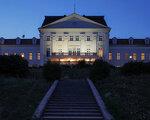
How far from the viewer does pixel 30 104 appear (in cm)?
2623

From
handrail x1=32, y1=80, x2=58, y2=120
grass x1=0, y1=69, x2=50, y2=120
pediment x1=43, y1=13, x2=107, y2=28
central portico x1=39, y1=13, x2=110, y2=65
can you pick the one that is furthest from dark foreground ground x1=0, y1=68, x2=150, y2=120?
pediment x1=43, y1=13, x2=107, y2=28

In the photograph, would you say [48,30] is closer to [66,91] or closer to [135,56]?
[135,56]

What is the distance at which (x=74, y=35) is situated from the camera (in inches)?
4220

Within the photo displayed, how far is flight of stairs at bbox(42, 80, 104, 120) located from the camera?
2452cm

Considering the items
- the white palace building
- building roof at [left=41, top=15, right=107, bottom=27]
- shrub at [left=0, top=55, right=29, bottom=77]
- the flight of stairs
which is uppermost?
building roof at [left=41, top=15, right=107, bottom=27]

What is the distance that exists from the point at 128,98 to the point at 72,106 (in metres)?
3.28

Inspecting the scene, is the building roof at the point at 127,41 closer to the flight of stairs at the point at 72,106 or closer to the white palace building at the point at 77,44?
the white palace building at the point at 77,44

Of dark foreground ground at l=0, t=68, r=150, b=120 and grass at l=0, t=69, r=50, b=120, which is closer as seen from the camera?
grass at l=0, t=69, r=50, b=120

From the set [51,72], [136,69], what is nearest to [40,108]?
[51,72]

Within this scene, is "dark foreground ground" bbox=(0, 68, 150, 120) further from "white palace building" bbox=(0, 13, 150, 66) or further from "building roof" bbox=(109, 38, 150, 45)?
"building roof" bbox=(109, 38, 150, 45)

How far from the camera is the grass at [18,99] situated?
23719mm

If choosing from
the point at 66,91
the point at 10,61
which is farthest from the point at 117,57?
the point at 66,91

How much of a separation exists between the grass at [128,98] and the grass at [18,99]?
3839 millimetres

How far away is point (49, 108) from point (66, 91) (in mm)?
6822
